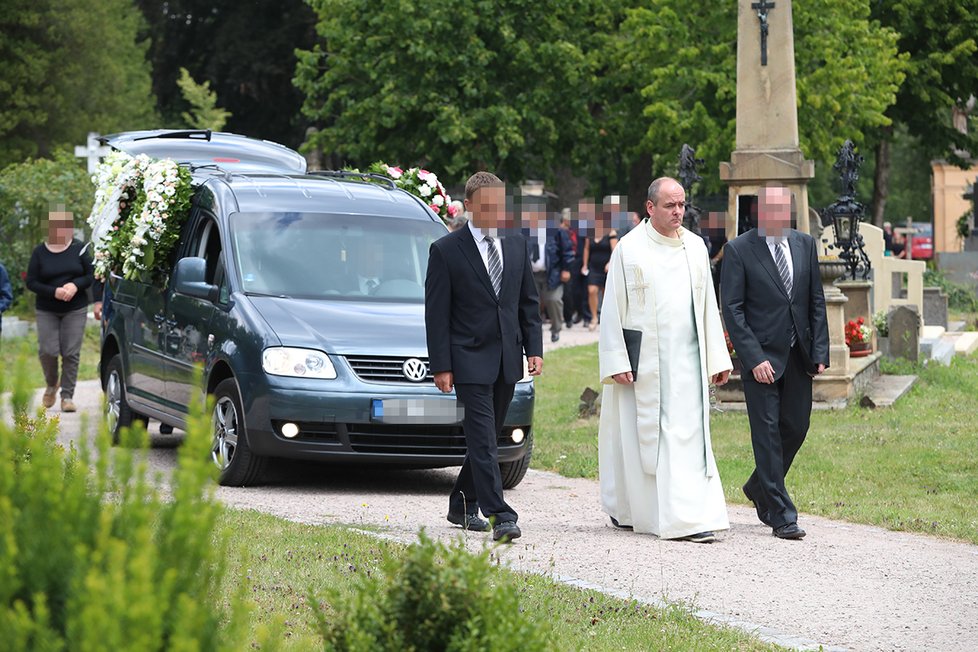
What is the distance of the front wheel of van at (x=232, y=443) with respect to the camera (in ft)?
33.5

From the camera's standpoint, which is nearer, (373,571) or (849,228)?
(373,571)

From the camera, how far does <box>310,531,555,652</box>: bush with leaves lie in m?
3.58

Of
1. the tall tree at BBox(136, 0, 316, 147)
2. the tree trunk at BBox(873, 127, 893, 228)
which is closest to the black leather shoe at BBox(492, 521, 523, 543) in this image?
the tree trunk at BBox(873, 127, 893, 228)

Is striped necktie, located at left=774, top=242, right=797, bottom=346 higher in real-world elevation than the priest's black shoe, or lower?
higher

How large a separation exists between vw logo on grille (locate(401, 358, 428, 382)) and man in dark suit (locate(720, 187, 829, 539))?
6.59ft

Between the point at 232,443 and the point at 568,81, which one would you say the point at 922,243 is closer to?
the point at 568,81

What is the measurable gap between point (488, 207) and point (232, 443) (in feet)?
9.82

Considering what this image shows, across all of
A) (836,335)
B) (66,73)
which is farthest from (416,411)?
(66,73)

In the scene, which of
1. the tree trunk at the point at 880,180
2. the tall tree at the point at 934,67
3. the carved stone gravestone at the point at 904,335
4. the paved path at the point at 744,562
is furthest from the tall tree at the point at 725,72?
the paved path at the point at 744,562

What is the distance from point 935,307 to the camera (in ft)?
84.7

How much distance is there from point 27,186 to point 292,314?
14789mm

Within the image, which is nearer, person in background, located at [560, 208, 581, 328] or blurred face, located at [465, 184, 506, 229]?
blurred face, located at [465, 184, 506, 229]

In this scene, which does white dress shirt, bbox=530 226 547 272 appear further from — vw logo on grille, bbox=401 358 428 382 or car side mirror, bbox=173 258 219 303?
vw logo on grille, bbox=401 358 428 382

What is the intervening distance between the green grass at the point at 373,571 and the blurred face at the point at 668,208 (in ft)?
7.33
